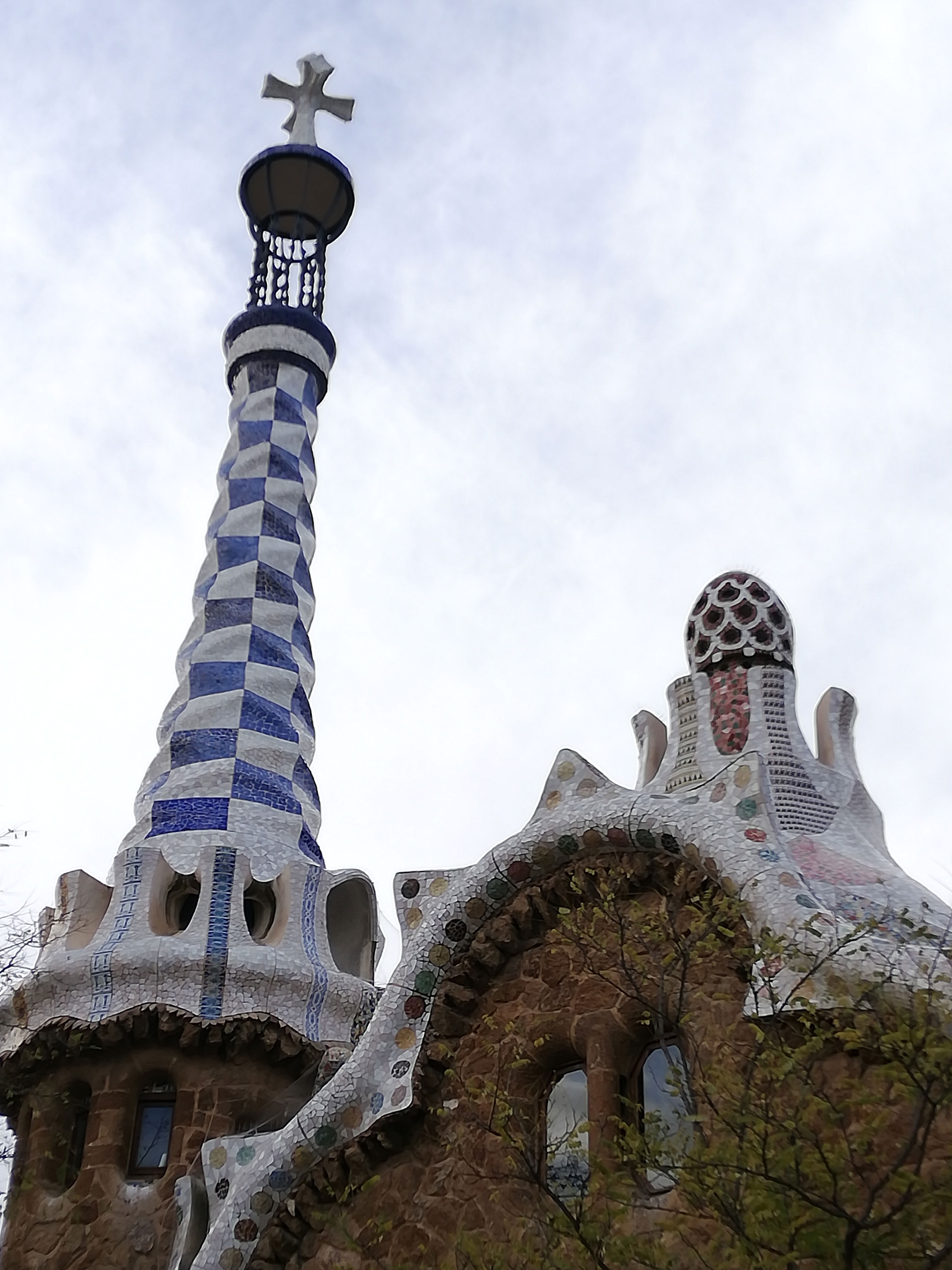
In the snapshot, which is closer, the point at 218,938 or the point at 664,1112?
the point at 664,1112

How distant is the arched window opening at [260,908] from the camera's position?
29.1 feet

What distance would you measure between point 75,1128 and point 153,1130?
1.48 ft

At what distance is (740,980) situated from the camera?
570 cm

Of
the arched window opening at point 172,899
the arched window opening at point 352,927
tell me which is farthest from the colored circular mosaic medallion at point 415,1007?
the arched window opening at point 352,927

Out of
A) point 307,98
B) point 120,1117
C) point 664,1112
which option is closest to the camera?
point 664,1112

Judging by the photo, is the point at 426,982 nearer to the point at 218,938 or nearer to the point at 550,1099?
the point at 550,1099

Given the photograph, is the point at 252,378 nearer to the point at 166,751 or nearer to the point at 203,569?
the point at 203,569

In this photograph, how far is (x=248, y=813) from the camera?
9086mm

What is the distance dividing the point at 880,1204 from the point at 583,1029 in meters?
1.68

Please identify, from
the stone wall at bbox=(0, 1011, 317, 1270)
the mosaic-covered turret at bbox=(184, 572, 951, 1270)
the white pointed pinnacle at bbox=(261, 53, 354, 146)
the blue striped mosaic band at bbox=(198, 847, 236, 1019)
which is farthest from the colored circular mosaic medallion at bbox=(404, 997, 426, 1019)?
the white pointed pinnacle at bbox=(261, 53, 354, 146)

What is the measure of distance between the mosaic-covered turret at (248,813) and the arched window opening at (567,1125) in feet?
7.69

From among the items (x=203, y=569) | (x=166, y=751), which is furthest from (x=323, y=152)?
(x=166, y=751)

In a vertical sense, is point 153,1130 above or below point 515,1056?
above

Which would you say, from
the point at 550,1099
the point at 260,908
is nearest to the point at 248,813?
the point at 260,908
